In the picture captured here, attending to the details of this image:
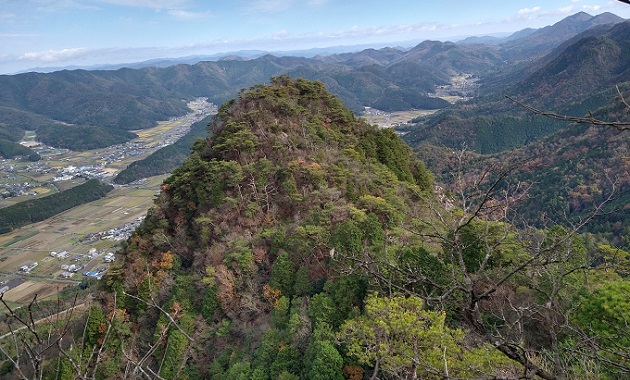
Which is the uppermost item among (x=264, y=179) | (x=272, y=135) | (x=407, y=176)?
(x=272, y=135)

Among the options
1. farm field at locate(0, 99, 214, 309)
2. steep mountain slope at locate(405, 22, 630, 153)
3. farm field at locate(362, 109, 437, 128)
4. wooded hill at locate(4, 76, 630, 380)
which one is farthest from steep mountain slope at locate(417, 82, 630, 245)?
farm field at locate(362, 109, 437, 128)

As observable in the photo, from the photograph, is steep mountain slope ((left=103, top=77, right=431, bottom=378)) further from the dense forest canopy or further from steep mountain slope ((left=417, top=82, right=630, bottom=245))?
steep mountain slope ((left=417, top=82, right=630, bottom=245))

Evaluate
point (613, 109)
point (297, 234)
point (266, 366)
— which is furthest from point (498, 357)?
point (613, 109)

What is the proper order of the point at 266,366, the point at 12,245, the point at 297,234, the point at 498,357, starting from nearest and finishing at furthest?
1. the point at 498,357
2. the point at 266,366
3. the point at 297,234
4. the point at 12,245

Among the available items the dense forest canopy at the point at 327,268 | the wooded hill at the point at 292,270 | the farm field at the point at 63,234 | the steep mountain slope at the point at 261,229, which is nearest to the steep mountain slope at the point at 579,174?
the dense forest canopy at the point at 327,268

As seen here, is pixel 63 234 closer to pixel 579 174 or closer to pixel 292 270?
pixel 292 270

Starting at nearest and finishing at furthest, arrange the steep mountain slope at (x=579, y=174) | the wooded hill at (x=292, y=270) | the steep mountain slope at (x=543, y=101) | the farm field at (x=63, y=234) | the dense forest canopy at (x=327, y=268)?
1. the dense forest canopy at (x=327, y=268)
2. the wooded hill at (x=292, y=270)
3. the steep mountain slope at (x=579, y=174)
4. the farm field at (x=63, y=234)
5. the steep mountain slope at (x=543, y=101)

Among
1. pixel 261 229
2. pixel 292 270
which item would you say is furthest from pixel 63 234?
pixel 292 270

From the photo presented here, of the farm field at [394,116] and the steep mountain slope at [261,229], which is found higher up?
the steep mountain slope at [261,229]

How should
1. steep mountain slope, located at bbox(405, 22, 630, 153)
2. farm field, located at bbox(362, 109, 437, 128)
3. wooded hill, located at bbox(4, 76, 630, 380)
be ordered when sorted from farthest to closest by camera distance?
farm field, located at bbox(362, 109, 437, 128) → steep mountain slope, located at bbox(405, 22, 630, 153) → wooded hill, located at bbox(4, 76, 630, 380)

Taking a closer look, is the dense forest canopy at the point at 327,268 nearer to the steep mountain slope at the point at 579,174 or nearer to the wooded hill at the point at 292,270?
the wooded hill at the point at 292,270

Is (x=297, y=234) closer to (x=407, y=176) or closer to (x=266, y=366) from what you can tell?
(x=266, y=366)
